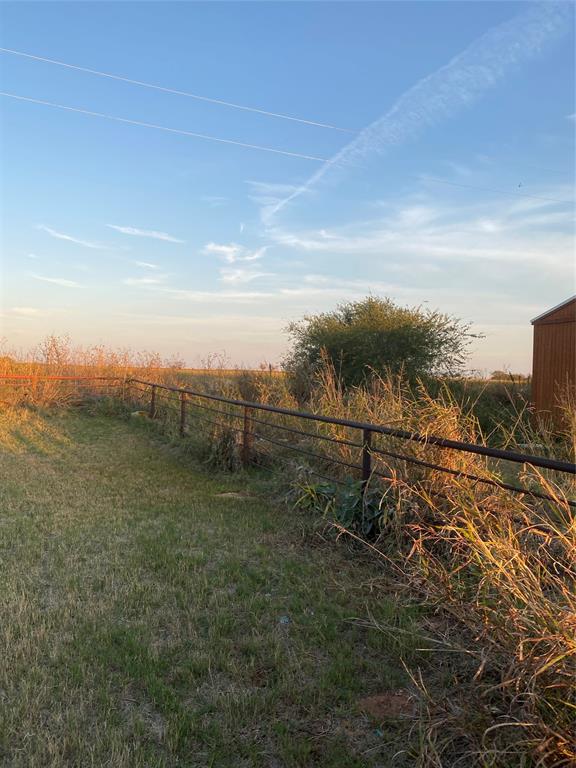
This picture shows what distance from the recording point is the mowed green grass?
1915 millimetres

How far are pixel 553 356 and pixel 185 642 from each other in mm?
12029

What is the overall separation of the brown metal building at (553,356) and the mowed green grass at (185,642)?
9.36m

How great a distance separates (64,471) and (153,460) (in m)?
1.25

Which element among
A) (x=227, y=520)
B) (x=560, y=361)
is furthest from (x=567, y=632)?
(x=560, y=361)

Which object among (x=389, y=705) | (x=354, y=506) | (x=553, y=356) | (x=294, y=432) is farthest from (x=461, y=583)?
(x=553, y=356)

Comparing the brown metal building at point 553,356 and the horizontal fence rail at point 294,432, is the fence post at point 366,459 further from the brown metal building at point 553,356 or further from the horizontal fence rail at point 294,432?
the brown metal building at point 553,356

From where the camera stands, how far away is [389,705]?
213 centimetres

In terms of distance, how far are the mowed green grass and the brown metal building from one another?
936cm

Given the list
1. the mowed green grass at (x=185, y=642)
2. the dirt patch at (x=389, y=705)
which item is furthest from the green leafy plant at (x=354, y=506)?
the dirt patch at (x=389, y=705)

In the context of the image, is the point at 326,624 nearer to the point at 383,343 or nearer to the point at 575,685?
the point at 575,685

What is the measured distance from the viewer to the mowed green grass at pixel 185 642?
192 centimetres

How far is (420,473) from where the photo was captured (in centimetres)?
387

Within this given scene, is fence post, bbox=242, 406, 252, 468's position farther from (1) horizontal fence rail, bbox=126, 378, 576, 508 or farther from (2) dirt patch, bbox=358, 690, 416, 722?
(2) dirt patch, bbox=358, 690, 416, 722

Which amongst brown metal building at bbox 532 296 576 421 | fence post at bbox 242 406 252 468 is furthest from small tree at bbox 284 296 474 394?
fence post at bbox 242 406 252 468
